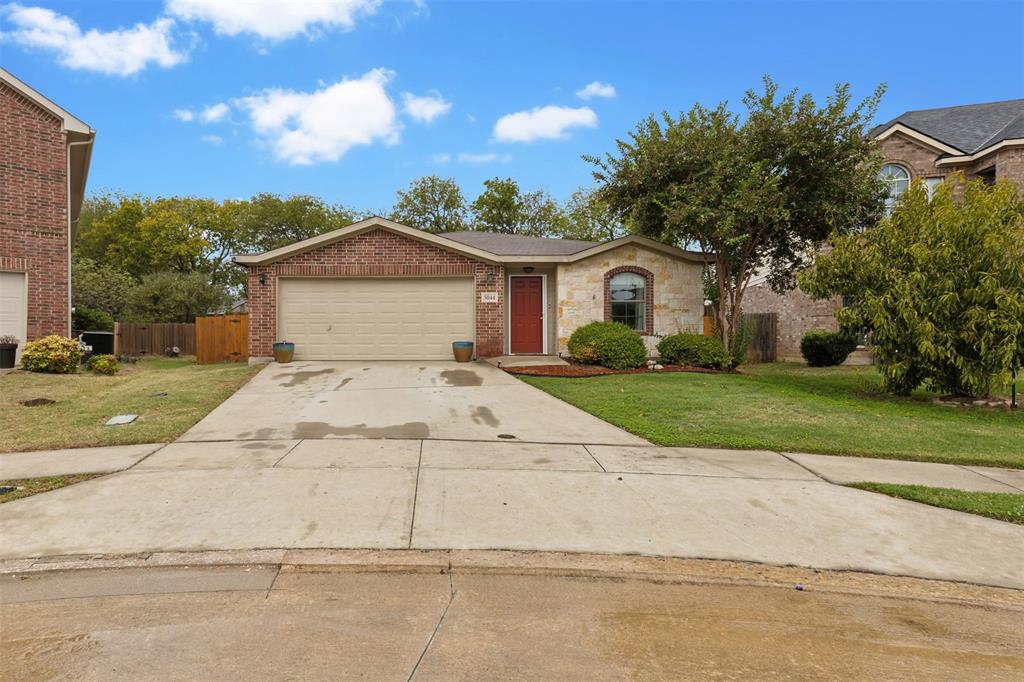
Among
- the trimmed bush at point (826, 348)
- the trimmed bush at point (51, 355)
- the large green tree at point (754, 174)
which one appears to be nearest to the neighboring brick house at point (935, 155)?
the trimmed bush at point (826, 348)

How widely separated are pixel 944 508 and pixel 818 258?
771 cm

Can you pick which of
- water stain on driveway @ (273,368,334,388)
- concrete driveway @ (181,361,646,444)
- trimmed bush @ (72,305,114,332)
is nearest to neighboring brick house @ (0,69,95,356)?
concrete driveway @ (181,361,646,444)

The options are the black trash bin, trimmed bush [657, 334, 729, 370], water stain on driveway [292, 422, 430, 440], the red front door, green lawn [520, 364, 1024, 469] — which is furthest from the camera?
the black trash bin

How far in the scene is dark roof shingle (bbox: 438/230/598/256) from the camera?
16469 millimetres

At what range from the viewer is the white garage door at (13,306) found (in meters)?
12.8

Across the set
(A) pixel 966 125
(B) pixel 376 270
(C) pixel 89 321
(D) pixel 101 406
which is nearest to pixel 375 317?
(B) pixel 376 270

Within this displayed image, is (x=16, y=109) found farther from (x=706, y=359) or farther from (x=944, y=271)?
(x=944, y=271)

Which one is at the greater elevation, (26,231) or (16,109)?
(16,109)

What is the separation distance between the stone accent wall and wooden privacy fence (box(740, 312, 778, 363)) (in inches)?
222

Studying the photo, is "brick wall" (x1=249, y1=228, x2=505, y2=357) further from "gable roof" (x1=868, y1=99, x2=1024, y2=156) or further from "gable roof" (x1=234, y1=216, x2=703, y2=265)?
"gable roof" (x1=868, y1=99, x2=1024, y2=156)

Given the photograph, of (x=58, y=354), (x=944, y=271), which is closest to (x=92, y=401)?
(x=58, y=354)

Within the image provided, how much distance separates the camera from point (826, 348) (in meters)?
18.0

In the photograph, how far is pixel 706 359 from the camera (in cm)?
1463

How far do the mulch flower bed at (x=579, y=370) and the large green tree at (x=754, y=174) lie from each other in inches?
133
